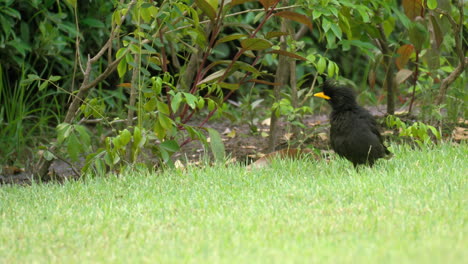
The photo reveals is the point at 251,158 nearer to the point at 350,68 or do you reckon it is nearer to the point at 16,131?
the point at 16,131

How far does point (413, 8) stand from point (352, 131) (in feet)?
4.91

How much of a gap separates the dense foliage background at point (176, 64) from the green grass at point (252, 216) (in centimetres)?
44

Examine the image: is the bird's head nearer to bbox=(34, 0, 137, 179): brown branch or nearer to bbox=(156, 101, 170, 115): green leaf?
bbox=(156, 101, 170, 115): green leaf

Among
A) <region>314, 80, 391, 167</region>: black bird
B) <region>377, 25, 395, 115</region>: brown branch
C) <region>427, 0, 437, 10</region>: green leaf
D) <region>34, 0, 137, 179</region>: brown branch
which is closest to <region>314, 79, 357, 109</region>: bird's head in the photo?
<region>314, 80, 391, 167</region>: black bird

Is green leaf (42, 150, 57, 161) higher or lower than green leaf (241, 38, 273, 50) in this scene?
lower

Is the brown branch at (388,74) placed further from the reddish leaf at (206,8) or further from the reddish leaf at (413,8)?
the reddish leaf at (206,8)

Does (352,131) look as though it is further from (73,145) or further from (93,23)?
(93,23)

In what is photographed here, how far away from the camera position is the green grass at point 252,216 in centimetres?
327

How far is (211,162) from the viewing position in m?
6.09

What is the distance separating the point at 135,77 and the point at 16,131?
1.77 m

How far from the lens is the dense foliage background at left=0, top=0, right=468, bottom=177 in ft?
16.7

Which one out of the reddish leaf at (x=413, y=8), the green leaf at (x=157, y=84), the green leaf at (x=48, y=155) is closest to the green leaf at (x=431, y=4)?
the reddish leaf at (x=413, y=8)

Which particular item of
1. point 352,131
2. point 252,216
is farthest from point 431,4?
point 252,216

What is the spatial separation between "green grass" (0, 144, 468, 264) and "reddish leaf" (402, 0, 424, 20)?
4.11ft
